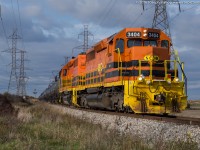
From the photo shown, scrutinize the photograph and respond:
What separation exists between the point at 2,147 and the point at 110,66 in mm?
9778

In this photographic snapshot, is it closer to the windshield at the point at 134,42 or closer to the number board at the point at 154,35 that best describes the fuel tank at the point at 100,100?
the windshield at the point at 134,42

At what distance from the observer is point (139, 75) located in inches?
583

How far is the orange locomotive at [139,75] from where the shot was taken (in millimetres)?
14531

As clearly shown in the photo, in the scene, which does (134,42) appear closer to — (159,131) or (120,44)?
(120,44)

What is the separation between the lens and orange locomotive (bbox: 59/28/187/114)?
1453 centimetres

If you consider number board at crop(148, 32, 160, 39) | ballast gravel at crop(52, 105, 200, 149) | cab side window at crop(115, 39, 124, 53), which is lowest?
ballast gravel at crop(52, 105, 200, 149)

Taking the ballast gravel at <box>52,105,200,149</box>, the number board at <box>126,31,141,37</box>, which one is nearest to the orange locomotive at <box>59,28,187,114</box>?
the number board at <box>126,31,141,37</box>

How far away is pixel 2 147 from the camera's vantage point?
7.61m

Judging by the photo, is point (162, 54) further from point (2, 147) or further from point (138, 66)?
point (2, 147)

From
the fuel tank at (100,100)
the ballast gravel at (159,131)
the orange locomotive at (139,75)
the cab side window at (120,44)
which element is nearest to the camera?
the ballast gravel at (159,131)

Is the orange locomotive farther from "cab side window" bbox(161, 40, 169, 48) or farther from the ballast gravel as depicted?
the ballast gravel

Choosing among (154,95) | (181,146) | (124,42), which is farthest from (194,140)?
(124,42)

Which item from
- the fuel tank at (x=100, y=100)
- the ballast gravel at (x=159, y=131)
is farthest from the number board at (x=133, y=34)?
the ballast gravel at (x=159, y=131)

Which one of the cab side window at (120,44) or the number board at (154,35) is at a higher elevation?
the number board at (154,35)
